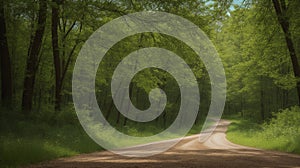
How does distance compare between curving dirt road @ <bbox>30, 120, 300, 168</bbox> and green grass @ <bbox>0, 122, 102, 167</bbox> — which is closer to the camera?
curving dirt road @ <bbox>30, 120, 300, 168</bbox>

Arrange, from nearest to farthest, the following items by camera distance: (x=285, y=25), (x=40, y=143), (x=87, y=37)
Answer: (x=40, y=143), (x=285, y=25), (x=87, y=37)

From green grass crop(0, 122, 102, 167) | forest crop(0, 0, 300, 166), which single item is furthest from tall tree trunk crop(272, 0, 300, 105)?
green grass crop(0, 122, 102, 167)

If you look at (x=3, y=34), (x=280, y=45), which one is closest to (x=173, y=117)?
(x=280, y=45)

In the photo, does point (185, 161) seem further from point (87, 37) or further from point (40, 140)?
point (87, 37)

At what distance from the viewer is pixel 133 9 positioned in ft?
45.0

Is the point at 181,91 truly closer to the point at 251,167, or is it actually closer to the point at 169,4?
the point at 169,4

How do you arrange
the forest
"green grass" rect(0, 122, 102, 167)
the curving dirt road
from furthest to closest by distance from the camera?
1. the forest
2. "green grass" rect(0, 122, 102, 167)
3. the curving dirt road

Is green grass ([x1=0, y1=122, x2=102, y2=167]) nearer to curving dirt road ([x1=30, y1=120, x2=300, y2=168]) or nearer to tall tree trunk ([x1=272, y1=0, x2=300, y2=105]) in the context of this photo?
curving dirt road ([x1=30, y1=120, x2=300, y2=168])

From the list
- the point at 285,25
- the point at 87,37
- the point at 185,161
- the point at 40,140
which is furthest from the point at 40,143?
the point at 285,25

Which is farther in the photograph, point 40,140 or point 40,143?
point 40,140

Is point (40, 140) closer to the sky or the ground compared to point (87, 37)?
closer to the ground

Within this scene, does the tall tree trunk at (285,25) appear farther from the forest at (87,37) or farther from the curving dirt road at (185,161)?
the curving dirt road at (185,161)

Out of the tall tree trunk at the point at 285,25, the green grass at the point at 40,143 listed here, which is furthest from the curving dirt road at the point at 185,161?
the tall tree trunk at the point at 285,25

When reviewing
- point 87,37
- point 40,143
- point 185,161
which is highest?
point 87,37
